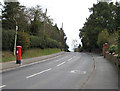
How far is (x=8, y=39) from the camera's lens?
21.4 meters

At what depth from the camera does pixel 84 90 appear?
677 cm

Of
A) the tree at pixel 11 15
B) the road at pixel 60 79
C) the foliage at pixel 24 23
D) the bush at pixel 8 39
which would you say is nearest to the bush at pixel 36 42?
the foliage at pixel 24 23

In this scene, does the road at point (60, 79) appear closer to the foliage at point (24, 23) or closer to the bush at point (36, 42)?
the foliage at point (24, 23)

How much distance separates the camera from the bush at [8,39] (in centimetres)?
2059

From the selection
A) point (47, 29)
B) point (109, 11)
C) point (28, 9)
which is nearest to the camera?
point (28, 9)

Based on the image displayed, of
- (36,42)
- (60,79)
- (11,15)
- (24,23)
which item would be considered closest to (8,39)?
(11,15)

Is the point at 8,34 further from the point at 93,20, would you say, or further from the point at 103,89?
the point at 93,20

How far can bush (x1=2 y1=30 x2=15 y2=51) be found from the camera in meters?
20.6

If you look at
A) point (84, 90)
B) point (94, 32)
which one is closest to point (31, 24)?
point (94, 32)

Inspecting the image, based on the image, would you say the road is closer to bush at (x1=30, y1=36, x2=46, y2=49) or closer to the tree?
the tree

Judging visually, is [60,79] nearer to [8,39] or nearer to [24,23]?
[8,39]

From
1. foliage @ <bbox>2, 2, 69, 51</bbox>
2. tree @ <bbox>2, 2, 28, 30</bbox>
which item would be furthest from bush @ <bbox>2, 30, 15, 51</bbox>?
tree @ <bbox>2, 2, 28, 30</bbox>

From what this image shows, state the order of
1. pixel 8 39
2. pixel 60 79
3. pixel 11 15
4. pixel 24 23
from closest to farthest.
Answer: pixel 60 79 < pixel 8 39 < pixel 11 15 < pixel 24 23

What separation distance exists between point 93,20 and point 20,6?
26469mm
